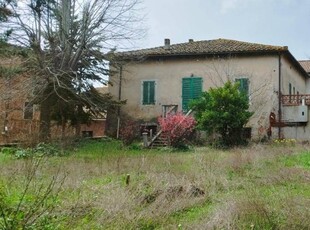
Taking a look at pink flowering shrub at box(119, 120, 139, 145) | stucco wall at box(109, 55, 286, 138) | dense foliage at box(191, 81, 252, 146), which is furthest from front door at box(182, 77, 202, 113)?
dense foliage at box(191, 81, 252, 146)

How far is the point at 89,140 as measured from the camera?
74.1ft

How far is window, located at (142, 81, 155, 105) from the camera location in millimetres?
25812

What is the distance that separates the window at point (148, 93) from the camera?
84.7 feet

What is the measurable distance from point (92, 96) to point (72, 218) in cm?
1675

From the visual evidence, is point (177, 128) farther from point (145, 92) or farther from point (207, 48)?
point (207, 48)

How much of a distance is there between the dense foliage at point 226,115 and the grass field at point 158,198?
9.23 meters

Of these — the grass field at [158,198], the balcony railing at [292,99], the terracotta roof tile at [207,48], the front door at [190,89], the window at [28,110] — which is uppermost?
the terracotta roof tile at [207,48]

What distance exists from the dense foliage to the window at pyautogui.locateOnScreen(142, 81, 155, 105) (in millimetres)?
5519

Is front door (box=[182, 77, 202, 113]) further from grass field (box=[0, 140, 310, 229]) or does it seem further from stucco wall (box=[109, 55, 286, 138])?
grass field (box=[0, 140, 310, 229])

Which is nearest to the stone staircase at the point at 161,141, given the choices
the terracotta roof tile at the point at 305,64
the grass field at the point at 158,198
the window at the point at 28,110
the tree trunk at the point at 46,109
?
the tree trunk at the point at 46,109

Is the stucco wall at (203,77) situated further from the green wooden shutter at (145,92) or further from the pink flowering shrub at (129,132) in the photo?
the pink flowering shrub at (129,132)

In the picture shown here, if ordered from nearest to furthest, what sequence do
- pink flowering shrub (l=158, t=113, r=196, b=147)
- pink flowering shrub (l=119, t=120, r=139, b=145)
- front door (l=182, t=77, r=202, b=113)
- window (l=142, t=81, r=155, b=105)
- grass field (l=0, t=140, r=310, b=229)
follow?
1. grass field (l=0, t=140, r=310, b=229)
2. pink flowering shrub (l=158, t=113, r=196, b=147)
3. pink flowering shrub (l=119, t=120, r=139, b=145)
4. front door (l=182, t=77, r=202, b=113)
5. window (l=142, t=81, r=155, b=105)

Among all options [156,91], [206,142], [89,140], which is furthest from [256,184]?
[156,91]

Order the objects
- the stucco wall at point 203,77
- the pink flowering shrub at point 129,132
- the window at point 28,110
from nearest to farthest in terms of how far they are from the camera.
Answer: the window at point 28,110 → the pink flowering shrub at point 129,132 → the stucco wall at point 203,77
